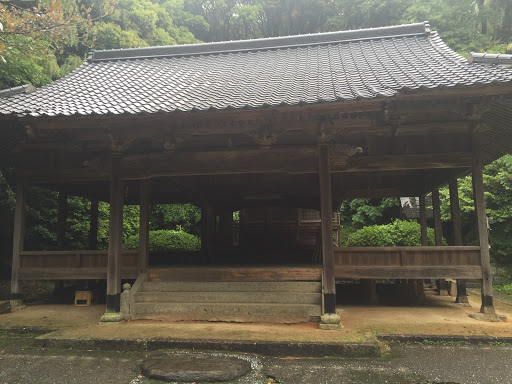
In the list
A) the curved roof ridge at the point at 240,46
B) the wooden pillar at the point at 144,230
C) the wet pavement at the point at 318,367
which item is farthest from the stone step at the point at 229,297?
the curved roof ridge at the point at 240,46

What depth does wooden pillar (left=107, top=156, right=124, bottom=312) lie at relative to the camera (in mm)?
6785

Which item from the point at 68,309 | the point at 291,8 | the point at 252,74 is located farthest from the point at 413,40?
the point at 291,8

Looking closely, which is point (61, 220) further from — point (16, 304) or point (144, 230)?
point (144, 230)

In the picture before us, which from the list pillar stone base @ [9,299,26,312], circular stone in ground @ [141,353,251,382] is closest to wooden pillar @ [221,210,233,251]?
pillar stone base @ [9,299,26,312]

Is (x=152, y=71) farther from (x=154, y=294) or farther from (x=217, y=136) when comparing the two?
(x=154, y=294)

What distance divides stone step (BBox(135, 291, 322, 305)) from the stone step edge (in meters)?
1.50

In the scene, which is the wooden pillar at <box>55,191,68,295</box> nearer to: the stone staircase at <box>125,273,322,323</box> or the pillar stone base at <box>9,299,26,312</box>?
the pillar stone base at <box>9,299,26,312</box>

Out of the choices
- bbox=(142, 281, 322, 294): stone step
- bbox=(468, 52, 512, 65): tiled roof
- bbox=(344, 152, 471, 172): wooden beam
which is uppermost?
bbox=(468, 52, 512, 65): tiled roof

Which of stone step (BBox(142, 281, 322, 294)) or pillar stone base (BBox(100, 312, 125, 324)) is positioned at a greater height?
stone step (BBox(142, 281, 322, 294))

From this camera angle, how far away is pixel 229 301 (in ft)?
22.4

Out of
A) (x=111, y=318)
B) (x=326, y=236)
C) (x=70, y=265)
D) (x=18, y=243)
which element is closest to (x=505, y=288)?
(x=326, y=236)

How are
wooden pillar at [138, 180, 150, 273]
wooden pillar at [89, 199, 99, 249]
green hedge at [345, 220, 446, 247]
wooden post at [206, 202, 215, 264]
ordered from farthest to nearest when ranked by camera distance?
green hedge at [345, 220, 446, 247] < wooden post at [206, 202, 215, 264] < wooden pillar at [89, 199, 99, 249] < wooden pillar at [138, 180, 150, 273]

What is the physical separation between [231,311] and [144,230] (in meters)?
2.86

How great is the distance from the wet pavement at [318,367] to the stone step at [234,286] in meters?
1.89
